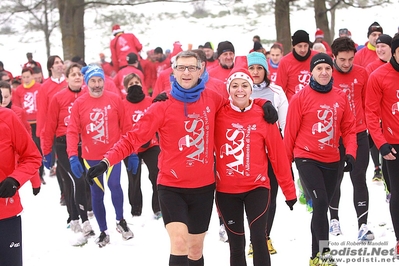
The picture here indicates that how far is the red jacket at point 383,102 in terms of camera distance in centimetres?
612

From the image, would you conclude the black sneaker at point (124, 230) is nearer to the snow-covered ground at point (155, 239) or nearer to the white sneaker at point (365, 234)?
the snow-covered ground at point (155, 239)

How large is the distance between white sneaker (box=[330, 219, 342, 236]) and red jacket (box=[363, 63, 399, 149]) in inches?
57.3

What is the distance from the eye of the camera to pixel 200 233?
5.30m

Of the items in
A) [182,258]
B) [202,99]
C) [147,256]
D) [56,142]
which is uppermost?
[202,99]

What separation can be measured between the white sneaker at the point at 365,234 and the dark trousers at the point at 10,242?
3821 millimetres

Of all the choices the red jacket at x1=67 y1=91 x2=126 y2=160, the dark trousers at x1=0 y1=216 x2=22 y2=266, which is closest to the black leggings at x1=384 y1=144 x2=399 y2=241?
the red jacket at x1=67 y1=91 x2=126 y2=160

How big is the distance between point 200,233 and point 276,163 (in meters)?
A: 0.89

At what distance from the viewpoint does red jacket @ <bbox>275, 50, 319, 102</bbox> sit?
796cm

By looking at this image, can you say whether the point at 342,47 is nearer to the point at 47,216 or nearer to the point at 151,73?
the point at 47,216

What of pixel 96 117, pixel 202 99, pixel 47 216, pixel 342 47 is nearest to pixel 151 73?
pixel 47 216

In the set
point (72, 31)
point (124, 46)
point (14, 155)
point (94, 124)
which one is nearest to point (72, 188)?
point (94, 124)

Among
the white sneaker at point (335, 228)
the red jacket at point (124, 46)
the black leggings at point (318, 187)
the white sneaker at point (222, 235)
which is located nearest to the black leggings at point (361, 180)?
the white sneaker at point (335, 228)

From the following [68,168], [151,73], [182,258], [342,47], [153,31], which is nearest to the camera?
[182,258]

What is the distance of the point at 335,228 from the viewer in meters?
7.24
